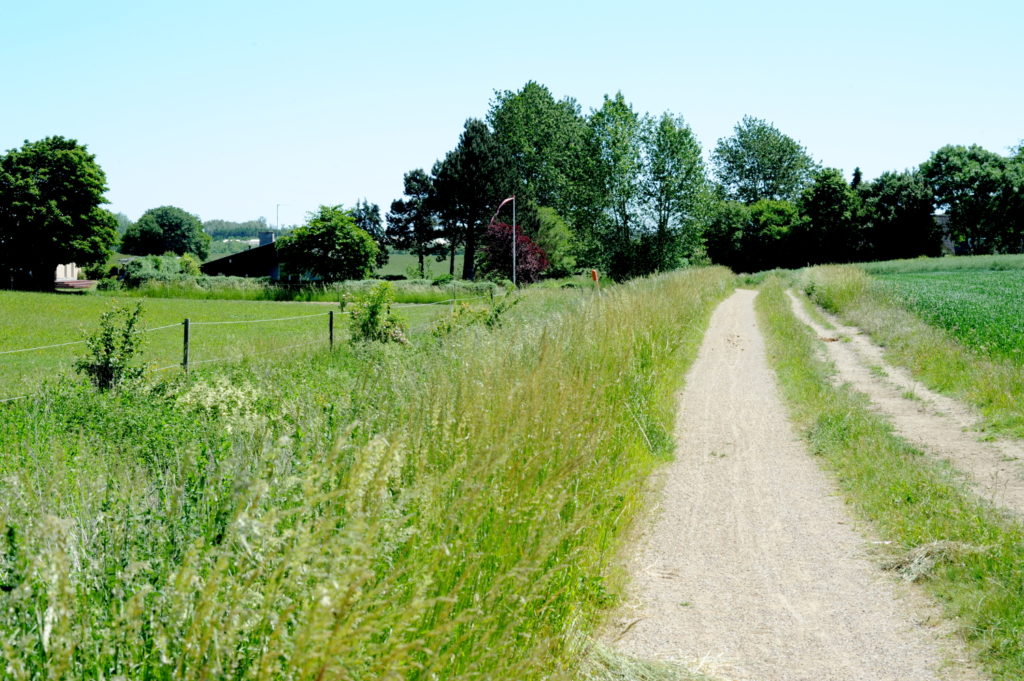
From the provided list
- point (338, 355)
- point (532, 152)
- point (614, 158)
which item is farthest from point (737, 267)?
point (338, 355)

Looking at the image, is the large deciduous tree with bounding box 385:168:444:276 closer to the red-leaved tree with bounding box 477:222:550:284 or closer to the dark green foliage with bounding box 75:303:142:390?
the red-leaved tree with bounding box 477:222:550:284

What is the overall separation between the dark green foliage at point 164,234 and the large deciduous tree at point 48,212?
68133mm

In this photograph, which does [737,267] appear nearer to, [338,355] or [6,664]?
[338,355]

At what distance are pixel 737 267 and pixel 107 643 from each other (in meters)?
73.5

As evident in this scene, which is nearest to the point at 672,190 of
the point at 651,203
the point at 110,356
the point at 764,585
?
the point at 651,203

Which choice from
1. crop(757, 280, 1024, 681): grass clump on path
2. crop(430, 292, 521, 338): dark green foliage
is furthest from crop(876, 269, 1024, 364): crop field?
crop(430, 292, 521, 338): dark green foliage

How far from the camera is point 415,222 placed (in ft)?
250

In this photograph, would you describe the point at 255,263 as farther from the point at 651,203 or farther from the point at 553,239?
the point at 651,203

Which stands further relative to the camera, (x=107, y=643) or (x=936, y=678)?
(x=936, y=678)

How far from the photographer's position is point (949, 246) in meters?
98.7

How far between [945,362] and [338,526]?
1243 centimetres

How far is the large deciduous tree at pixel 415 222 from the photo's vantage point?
2929 inches

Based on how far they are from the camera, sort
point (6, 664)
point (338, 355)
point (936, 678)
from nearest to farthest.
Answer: point (6, 664), point (936, 678), point (338, 355)

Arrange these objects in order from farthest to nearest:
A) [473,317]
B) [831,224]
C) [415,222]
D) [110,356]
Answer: [415,222] < [831,224] < [473,317] < [110,356]
